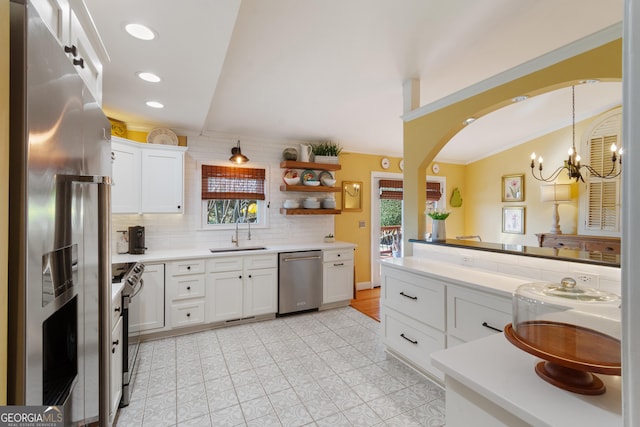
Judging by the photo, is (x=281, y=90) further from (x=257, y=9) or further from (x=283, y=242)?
(x=283, y=242)

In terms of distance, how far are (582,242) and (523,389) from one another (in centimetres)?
482

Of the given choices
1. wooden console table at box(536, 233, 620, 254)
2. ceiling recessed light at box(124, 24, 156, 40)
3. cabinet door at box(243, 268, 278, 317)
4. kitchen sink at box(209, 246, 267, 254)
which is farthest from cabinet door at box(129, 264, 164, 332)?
wooden console table at box(536, 233, 620, 254)

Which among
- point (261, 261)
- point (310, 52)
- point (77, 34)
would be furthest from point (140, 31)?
point (261, 261)

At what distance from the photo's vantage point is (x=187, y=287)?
3.29 metres

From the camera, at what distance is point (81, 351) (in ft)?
2.99

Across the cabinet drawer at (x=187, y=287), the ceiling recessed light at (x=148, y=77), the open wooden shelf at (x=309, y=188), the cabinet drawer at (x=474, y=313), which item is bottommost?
the cabinet drawer at (x=187, y=287)

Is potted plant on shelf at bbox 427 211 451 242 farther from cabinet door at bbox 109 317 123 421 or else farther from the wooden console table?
the wooden console table

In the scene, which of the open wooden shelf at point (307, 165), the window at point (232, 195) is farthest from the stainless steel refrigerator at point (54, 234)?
the open wooden shelf at point (307, 165)

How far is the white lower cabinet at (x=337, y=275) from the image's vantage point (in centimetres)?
407

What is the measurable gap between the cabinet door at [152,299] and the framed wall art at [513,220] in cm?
566

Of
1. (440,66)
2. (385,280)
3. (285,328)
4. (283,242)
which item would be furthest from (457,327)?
(283,242)

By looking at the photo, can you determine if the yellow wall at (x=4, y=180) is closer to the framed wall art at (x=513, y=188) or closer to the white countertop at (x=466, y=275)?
the white countertop at (x=466, y=275)

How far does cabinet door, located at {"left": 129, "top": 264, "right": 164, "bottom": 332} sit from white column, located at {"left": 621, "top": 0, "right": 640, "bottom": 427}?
11.4ft

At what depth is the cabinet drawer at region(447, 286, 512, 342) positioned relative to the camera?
5.79 feet
